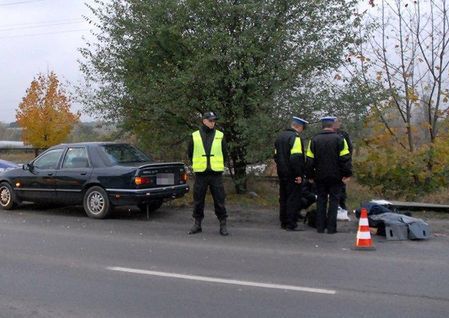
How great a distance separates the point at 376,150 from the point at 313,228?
5.03 meters

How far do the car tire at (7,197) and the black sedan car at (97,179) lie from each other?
2cm

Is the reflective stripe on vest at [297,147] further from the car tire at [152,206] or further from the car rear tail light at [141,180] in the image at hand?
the car tire at [152,206]

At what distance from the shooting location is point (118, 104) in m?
13.7

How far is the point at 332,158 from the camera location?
30.9ft

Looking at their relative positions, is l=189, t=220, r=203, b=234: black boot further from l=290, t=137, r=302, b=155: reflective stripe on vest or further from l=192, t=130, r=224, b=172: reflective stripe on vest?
l=290, t=137, r=302, b=155: reflective stripe on vest

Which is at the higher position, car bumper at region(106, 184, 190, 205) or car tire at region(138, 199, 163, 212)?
car bumper at region(106, 184, 190, 205)

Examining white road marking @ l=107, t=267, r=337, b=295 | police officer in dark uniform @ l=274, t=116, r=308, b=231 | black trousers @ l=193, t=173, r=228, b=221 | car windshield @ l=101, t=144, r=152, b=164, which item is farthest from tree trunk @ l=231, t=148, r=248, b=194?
white road marking @ l=107, t=267, r=337, b=295

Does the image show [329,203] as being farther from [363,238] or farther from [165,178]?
[165,178]

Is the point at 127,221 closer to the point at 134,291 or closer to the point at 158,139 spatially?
the point at 158,139

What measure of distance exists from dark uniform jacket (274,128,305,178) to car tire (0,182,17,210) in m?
6.20

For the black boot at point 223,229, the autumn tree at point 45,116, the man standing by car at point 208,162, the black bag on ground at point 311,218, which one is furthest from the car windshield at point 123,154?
the autumn tree at point 45,116

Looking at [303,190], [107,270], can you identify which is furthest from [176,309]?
[303,190]

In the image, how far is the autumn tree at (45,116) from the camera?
36.8m

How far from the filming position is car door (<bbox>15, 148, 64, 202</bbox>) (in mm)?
12062
